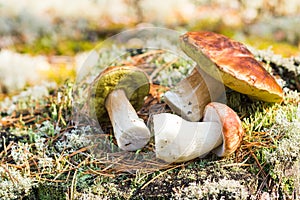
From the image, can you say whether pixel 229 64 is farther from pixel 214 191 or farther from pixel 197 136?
pixel 214 191

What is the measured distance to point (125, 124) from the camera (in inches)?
84.2

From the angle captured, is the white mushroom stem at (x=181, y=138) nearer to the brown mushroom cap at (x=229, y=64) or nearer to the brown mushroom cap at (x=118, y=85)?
the brown mushroom cap at (x=229, y=64)

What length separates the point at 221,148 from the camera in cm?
201

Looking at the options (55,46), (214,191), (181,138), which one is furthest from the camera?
(55,46)

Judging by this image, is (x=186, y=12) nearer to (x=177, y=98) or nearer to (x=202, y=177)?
(x=177, y=98)

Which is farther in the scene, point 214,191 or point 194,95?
point 194,95

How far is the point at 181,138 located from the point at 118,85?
50cm

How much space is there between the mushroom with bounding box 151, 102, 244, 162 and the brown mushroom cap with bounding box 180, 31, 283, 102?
0.50 ft

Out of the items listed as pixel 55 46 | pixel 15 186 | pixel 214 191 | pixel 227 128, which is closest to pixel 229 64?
pixel 227 128

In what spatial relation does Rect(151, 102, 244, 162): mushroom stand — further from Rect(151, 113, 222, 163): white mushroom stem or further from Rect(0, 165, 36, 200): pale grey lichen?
Rect(0, 165, 36, 200): pale grey lichen

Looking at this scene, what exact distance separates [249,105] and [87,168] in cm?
95

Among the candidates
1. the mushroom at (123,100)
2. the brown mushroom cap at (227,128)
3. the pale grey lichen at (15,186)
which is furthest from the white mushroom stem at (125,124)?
the pale grey lichen at (15,186)

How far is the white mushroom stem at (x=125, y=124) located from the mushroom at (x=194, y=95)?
243 millimetres

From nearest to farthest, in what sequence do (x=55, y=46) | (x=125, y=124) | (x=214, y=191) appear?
(x=214, y=191), (x=125, y=124), (x=55, y=46)
